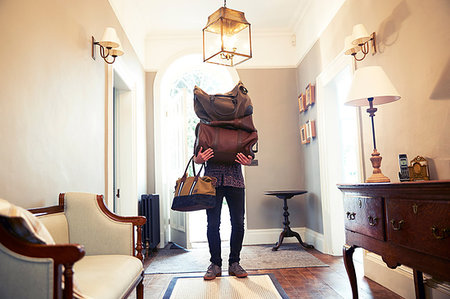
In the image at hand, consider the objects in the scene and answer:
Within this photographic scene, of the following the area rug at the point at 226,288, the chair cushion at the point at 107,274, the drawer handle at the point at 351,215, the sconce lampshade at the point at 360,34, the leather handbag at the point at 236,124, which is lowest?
the area rug at the point at 226,288

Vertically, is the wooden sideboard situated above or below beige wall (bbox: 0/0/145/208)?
below

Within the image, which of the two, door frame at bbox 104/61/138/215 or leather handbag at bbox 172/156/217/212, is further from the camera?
door frame at bbox 104/61/138/215

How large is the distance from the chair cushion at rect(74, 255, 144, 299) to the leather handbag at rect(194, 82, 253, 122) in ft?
3.98

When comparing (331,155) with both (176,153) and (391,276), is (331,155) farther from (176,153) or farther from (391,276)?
(176,153)

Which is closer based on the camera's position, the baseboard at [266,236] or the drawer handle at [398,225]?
the drawer handle at [398,225]

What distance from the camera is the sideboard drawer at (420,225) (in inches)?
50.4

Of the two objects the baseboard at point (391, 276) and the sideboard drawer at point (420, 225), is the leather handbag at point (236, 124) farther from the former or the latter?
the baseboard at point (391, 276)

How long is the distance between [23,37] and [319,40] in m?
3.22

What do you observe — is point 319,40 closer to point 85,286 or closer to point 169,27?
point 169,27

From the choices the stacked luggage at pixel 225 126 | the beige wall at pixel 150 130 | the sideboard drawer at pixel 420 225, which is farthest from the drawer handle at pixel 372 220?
the beige wall at pixel 150 130

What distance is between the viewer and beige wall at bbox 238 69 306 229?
15.8ft

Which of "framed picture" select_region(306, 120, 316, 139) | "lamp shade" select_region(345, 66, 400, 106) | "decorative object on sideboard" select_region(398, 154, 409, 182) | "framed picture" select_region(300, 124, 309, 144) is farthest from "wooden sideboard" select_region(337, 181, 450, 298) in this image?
"framed picture" select_region(300, 124, 309, 144)

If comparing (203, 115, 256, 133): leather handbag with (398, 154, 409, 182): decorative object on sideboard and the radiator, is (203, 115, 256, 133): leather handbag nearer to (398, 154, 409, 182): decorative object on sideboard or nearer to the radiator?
(398, 154, 409, 182): decorative object on sideboard

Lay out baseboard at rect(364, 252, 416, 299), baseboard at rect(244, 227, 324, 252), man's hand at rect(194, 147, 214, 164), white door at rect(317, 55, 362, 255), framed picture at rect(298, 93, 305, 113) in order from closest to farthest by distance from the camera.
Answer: baseboard at rect(364, 252, 416, 299)
man's hand at rect(194, 147, 214, 164)
white door at rect(317, 55, 362, 255)
framed picture at rect(298, 93, 305, 113)
baseboard at rect(244, 227, 324, 252)
